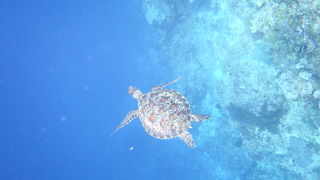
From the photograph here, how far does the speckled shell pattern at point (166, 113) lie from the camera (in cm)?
649

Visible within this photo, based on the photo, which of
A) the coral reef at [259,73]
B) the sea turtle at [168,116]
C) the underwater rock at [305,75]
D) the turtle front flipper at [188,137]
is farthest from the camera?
the coral reef at [259,73]

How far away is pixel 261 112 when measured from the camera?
9008 mm

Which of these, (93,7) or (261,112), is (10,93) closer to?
(93,7)

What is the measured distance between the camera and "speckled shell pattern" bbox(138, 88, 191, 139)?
6.49 metres

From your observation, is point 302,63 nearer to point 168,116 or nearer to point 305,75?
point 305,75

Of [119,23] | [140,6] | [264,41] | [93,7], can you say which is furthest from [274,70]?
[93,7]

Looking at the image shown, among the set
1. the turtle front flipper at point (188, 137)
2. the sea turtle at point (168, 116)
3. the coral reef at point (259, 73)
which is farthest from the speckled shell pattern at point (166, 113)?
the coral reef at point (259, 73)

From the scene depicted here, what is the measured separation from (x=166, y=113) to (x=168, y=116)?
96 millimetres

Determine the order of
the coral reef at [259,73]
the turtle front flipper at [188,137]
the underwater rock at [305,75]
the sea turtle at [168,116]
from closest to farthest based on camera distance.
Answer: the sea turtle at [168,116] → the turtle front flipper at [188,137] → the underwater rock at [305,75] → the coral reef at [259,73]

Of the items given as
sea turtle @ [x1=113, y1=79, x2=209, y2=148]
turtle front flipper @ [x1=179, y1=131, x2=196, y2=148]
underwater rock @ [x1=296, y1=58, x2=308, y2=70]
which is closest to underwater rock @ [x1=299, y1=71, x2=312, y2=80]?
underwater rock @ [x1=296, y1=58, x2=308, y2=70]

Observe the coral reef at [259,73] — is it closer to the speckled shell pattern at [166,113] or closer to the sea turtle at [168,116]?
the sea turtle at [168,116]

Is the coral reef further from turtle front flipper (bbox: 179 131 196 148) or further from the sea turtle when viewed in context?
turtle front flipper (bbox: 179 131 196 148)

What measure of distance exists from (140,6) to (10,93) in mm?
11164

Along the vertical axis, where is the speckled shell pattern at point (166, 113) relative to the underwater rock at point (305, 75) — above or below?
above
